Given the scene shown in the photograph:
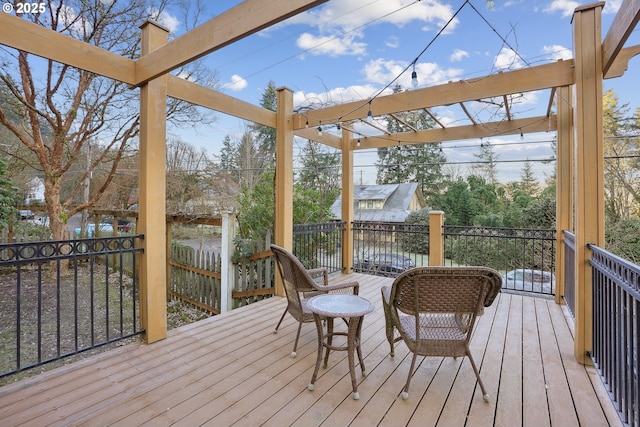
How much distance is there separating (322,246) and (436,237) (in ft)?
6.81

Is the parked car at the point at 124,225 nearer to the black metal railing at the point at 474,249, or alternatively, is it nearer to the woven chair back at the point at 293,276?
the black metal railing at the point at 474,249

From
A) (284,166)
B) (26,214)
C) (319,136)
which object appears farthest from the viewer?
(26,214)

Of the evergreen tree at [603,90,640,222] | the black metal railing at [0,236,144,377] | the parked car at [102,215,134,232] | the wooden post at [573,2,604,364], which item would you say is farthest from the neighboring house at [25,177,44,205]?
the evergreen tree at [603,90,640,222]

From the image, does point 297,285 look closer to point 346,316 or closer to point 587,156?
point 346,316

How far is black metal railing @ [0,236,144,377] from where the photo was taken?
7.25ft

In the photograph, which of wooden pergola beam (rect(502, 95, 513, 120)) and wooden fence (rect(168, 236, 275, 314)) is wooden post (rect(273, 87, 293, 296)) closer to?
wooden fence (rect(168, 236, 275, 314))

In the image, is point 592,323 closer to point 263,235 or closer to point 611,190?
point 263,235

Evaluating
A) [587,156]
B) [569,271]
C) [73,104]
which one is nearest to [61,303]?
[73,104]

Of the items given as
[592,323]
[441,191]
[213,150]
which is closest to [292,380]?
[592,323]

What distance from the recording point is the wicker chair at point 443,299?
6.40 ft

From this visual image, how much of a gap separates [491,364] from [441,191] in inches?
459

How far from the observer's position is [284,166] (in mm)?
4316

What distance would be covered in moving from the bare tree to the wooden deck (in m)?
5.10

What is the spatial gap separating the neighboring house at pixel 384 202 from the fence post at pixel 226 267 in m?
6.10
